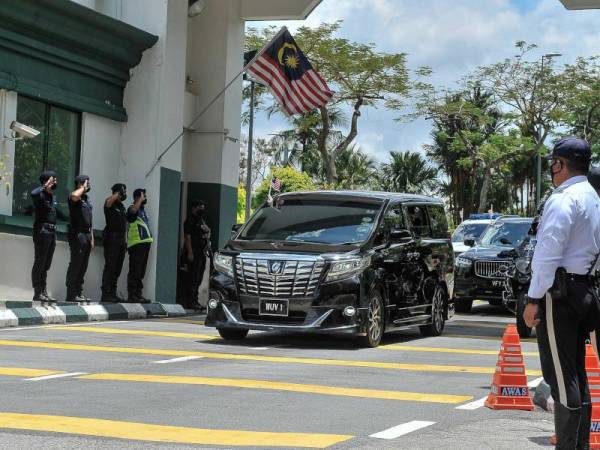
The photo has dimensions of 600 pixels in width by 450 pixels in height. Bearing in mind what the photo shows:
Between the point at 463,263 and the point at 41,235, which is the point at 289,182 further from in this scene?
the point at 41,235

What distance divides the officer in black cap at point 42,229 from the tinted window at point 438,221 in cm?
539

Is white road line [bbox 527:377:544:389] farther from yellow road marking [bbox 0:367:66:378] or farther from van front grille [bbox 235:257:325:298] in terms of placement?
yellow road marking [bbox 0:367:66:378]

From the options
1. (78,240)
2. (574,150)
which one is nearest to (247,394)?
(574,150)

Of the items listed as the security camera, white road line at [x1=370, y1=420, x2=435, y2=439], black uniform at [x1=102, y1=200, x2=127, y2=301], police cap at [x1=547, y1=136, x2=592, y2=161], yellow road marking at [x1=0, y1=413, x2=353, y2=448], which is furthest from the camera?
black uniform at [x1=102, y1=200, x2=127, y2=301]

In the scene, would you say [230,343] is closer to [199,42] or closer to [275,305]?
[275,305]

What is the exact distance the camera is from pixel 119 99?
20953mm

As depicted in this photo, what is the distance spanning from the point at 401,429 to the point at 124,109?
46.4ft

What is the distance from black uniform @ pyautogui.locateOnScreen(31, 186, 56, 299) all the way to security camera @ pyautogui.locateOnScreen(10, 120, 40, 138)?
128 cm

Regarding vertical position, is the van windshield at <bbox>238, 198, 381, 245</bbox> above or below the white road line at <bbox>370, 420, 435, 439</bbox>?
above

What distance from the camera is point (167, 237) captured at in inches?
835

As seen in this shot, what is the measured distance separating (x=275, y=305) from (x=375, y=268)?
51.7 inches

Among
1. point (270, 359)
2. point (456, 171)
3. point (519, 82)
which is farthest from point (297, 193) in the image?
point (456, 171)

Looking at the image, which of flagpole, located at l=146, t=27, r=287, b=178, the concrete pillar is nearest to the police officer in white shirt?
flagpole, located at l=146, t=27, r=287, b=178

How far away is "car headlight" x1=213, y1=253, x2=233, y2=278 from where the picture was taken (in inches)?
551
